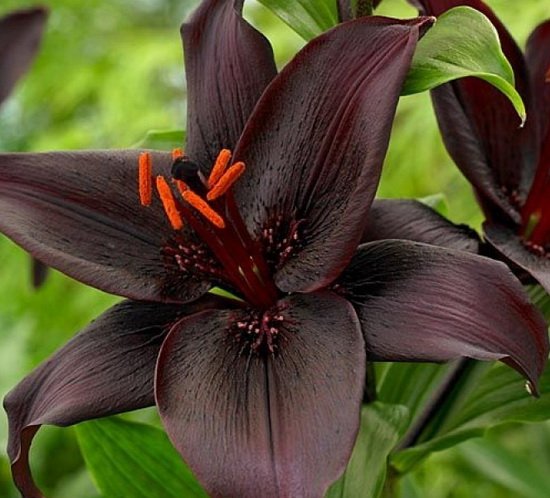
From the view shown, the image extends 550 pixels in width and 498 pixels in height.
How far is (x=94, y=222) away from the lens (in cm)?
54

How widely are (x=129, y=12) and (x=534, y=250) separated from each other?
7.13 feet

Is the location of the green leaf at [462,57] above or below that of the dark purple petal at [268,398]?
above

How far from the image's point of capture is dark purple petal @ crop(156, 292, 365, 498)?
0.43 metres

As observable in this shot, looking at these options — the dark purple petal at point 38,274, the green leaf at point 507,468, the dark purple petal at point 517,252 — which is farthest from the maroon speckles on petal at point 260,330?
the green leaf at point 507,468

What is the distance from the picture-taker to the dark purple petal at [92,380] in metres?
0.49

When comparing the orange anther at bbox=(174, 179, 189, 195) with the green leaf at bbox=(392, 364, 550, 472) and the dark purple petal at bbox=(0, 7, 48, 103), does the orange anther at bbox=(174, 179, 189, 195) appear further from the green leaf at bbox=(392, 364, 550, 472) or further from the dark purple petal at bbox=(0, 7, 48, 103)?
the dark purple petal at bbox=(0, 7, 48, 103)

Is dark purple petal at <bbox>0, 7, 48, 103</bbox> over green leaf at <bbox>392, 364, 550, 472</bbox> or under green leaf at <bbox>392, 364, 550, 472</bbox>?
over

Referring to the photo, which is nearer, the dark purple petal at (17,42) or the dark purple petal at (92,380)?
the dark purple petal at (92,380)

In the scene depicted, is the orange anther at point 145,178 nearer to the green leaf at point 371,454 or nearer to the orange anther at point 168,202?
the orange anther at point 168,202

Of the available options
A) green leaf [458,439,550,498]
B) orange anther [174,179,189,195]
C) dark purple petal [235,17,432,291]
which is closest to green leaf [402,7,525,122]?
dark purple petal [235,17,432,291]

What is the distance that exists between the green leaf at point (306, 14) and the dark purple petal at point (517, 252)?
0.14 meters

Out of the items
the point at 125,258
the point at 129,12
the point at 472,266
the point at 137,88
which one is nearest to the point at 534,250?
the point at 472,266

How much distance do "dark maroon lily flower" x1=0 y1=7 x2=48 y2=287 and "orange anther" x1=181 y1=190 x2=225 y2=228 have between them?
66 cm

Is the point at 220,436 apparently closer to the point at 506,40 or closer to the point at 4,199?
the point at 4,199
